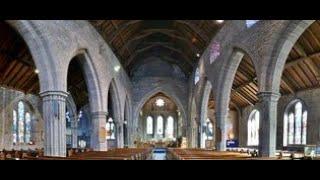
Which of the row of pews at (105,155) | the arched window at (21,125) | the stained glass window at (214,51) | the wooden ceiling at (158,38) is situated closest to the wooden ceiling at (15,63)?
the arched window at (21,125)

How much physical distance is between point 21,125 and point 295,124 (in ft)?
56.0

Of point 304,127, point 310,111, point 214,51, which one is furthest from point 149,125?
point 310,111

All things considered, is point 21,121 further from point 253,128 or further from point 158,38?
point 253,128

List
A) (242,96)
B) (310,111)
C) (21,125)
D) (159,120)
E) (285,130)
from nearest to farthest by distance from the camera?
(310,111) → (285,130) → (21,125) → (242,96) → (159,120)

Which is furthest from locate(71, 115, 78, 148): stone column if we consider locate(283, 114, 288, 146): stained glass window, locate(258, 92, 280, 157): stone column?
locate(258, 92, 280, 157): stone column

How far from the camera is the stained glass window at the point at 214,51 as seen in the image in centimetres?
2000

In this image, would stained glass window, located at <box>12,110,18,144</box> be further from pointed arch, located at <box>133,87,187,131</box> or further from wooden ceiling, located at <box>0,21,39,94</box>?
pointed arch, located at <box>133,87,187,131</box>

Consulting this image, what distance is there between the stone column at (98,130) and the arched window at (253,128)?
14460 mm

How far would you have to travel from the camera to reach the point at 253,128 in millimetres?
30203

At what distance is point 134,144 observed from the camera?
34.8 m

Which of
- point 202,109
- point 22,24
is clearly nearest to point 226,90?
point 202,109

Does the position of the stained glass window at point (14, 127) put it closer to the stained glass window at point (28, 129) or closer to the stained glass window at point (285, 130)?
the stained glass window at point (28, 129)
